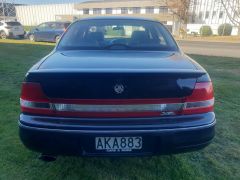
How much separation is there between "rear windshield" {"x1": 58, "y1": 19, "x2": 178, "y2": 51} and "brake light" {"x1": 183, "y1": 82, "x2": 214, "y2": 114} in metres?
1.04

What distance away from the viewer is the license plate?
2.22 m

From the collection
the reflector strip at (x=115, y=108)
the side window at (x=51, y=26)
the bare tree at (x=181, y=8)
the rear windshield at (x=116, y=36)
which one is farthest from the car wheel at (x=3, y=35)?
the bare tree at (x=181, y=8)

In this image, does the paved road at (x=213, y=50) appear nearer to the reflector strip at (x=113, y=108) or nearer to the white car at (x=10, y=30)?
the reflector strip at (x=113, y=108)

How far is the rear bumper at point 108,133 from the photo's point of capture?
2.19 meters

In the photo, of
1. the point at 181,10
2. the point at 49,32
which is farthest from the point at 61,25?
the point at 181,10

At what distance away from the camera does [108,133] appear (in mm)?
2176

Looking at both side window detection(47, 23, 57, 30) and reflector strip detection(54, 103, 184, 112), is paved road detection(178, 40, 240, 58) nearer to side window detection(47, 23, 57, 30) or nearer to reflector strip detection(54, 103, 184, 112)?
side window detection(47, 23, 57, 30)

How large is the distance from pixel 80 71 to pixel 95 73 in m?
0.13

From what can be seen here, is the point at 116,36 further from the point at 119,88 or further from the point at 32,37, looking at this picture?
the point at 32,37

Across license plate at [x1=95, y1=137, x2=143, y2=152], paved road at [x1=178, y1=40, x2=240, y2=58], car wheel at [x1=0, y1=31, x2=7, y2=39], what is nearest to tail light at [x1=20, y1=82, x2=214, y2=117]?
license plate at [x1=95, y1=137, x2=143, y2=152]

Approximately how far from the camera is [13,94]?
17.2 ft

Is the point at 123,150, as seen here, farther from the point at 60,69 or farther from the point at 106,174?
the point at 60,69

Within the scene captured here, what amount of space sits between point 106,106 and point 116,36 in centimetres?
214

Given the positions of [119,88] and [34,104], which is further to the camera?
[34,104]
